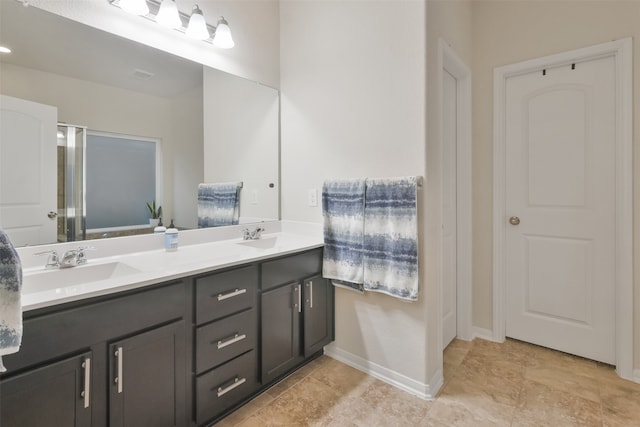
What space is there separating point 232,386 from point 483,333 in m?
1.95

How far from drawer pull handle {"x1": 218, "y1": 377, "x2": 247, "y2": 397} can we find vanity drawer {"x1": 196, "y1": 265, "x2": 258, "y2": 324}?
1.13 ft

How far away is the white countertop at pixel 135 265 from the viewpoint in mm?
1055

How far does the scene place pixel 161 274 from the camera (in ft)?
4.01

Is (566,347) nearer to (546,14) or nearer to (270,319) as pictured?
(270,319)

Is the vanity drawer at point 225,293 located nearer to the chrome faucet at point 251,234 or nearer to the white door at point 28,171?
the chrome faucet at point 251,234

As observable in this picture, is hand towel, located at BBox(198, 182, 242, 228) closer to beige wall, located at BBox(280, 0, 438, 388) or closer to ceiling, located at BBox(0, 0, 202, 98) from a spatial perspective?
beige wall, located at BBox(280, 0, 438, 388)

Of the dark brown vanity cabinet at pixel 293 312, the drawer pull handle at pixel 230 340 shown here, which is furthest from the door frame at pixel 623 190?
the drawer pull handle at pixel 230 340

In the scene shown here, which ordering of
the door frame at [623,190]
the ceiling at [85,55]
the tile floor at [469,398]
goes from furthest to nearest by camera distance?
the door frame at [623,190], the tile floor at [469,398], the ceiling at [85,55]

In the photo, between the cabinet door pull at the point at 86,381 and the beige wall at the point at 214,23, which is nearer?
the cabinet door pull at the point at 86,381

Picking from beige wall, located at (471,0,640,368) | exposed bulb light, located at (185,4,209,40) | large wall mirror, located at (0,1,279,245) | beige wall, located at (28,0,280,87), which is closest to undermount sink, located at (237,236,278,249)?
large wall mirror, located at (0,1,279,245)

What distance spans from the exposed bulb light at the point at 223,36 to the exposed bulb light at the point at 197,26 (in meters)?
0.09

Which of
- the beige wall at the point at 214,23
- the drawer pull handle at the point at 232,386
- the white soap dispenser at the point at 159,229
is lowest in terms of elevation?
the drawer pull handle at the point at 232,386

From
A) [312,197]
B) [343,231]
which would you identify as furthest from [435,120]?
[312,197]

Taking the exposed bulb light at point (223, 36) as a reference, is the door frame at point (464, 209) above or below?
below
